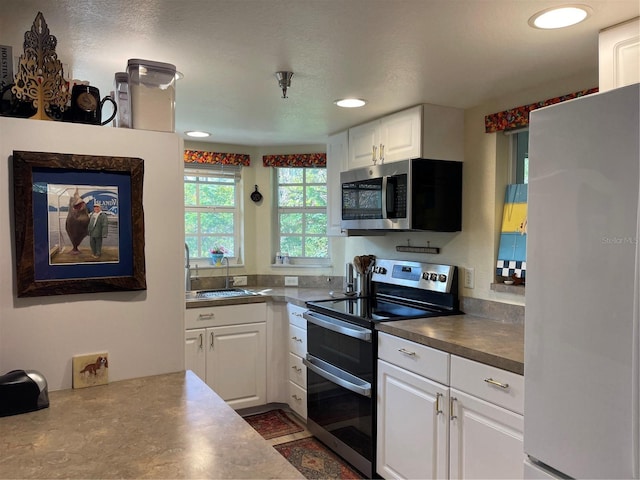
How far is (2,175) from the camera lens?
134 cm

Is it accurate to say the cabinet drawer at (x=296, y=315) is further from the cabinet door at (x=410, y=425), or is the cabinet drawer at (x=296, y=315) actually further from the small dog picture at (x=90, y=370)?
the small dog picture at (x=90, y=370)

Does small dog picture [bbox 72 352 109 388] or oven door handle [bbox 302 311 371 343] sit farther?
oven door handle [bbox 302 311 371 343]

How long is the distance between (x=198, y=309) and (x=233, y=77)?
1.74 meters

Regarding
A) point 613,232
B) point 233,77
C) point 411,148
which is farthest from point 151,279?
point 411,148

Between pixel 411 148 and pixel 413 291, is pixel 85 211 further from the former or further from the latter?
pixel 413 291

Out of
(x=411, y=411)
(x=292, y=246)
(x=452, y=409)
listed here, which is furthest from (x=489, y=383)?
(x=292, y=246)

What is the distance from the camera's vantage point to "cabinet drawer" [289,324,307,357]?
3.35 meters

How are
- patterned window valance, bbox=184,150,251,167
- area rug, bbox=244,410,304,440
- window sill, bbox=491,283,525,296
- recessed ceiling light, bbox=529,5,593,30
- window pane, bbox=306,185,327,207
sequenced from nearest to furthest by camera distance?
recessed ceiling light, bbox=529,5,593,30, window sill, bbox=491,283,525,296, area rug, bbox=244,410,304,440, patterned window valance, bbox=184,150,251,167, window pane, bbox=306,185,327,207

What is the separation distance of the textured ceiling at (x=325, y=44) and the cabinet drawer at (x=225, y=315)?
147 centimetres

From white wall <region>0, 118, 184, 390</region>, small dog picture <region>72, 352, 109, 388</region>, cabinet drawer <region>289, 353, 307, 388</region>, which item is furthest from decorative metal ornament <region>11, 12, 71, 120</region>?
cabinet drawer <region>289, 353, 307, 388</region>

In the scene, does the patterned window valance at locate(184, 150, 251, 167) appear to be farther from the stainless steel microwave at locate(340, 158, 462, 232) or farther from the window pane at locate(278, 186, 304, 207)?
the stainless steel microwave at locate(340, 158, 462, 232)

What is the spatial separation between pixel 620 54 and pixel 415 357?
4.95 feet

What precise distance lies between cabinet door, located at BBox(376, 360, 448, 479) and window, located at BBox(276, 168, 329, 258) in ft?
6.00

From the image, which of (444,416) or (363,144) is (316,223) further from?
(444,416)
